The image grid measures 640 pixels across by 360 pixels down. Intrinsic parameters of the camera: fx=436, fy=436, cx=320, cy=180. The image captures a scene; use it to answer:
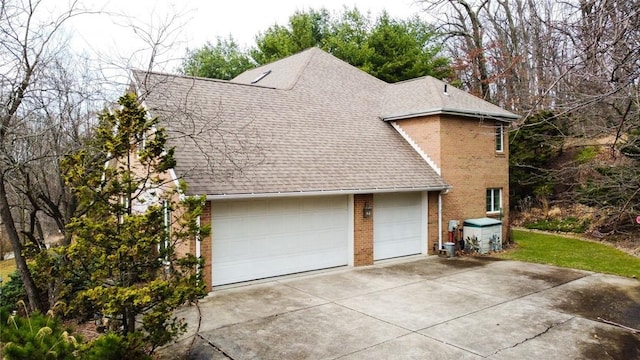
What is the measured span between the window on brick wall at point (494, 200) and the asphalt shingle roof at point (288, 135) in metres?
3.23

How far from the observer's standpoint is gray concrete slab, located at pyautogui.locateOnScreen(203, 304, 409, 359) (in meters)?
Answer: 6.77

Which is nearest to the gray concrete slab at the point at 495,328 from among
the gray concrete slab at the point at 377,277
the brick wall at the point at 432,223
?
the gray concrete slab at the point at 377,277

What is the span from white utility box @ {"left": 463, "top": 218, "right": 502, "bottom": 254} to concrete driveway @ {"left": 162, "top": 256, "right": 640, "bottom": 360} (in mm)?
2721

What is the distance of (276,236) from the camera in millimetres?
11508

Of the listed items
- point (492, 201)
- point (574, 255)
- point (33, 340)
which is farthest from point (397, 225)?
point (33, 340)

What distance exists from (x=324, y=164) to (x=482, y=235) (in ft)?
20.5

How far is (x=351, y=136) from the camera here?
1480 centimetres

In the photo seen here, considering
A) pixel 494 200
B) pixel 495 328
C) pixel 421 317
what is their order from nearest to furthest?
pixel 495 328, pixel 421 317, pixel 494 200

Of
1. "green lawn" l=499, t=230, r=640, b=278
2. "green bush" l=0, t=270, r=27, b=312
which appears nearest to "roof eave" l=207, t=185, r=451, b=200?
"green lawn" l=499, t=230, r=640, b=278

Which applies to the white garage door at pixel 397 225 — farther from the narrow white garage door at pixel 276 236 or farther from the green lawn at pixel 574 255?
the green lawn at pixel 574 255

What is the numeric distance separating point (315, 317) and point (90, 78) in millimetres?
7424

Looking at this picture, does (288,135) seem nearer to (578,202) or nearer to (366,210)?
(366,210)

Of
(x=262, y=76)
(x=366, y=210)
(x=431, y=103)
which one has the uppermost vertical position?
(x=262, y=76)

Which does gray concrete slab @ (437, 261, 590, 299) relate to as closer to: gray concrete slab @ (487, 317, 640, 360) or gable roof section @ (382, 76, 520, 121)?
gray concrete slab @ (487, 317, 640, 360)
